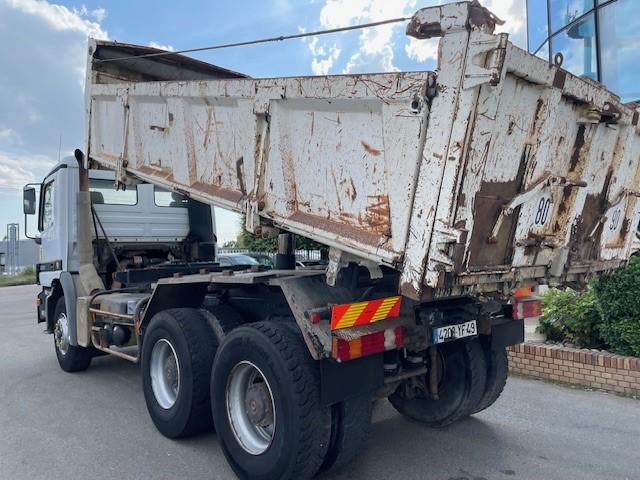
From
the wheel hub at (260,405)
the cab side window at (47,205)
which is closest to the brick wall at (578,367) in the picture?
the wheel hub at (260,405)

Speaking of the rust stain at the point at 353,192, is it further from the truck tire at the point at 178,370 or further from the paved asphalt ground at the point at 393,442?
the paved asphalt ground at the point at 393,442

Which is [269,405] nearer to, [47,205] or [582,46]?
[47,205]

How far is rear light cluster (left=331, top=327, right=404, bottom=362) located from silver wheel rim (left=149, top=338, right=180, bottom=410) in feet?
6.48

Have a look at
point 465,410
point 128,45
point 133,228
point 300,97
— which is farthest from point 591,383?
point 128,45

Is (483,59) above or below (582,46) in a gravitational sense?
below

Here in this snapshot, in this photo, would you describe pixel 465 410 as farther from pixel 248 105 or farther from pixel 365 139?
pixel 248 105

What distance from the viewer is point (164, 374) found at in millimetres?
4785

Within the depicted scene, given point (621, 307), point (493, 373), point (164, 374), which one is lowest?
point (164, 374)

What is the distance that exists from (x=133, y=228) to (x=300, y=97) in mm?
4127

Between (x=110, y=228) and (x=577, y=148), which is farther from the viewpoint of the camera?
(x=110, y=228)

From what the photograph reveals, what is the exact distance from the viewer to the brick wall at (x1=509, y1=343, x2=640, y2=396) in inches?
218

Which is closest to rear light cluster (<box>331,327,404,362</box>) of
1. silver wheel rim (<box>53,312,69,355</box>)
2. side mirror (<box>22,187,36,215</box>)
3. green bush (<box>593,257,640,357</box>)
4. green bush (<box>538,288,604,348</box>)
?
green bush (<box>593,257,640,357</box>)

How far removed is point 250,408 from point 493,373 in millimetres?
2144

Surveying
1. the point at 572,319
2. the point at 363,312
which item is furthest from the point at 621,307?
the point at 363,312
